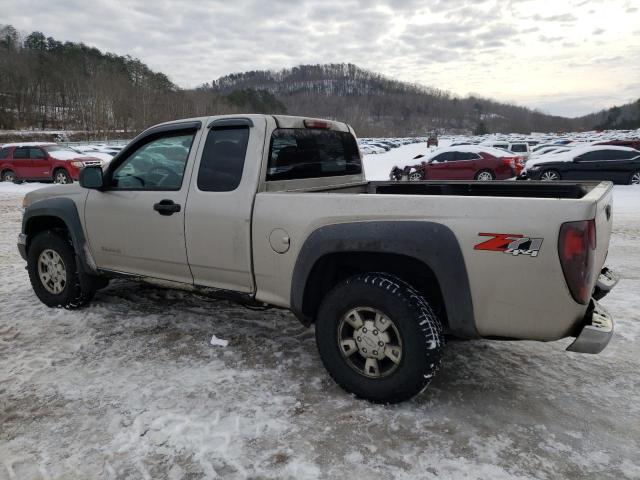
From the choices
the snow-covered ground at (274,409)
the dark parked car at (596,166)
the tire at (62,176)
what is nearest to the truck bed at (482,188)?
the snow-covered ground at (274,409)

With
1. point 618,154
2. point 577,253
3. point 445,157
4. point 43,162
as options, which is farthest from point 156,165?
point 43,162

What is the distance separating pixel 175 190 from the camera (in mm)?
3803

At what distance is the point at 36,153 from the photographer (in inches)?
742

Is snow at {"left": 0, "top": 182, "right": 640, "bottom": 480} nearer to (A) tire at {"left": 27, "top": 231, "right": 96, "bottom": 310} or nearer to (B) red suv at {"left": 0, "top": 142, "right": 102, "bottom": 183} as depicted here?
(A) tire at {"left": 27, "top": 231, "right": 96, "bottom": 310}

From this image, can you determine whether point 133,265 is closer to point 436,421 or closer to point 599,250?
point 436,421

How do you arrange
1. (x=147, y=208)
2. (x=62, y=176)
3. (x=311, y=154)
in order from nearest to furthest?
1. (x=147, y=208)
2. (x=311, y=154)
3. (x=62, y=176)

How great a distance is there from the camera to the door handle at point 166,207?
3738mm

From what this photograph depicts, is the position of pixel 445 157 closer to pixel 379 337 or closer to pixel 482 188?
pixel 482 188

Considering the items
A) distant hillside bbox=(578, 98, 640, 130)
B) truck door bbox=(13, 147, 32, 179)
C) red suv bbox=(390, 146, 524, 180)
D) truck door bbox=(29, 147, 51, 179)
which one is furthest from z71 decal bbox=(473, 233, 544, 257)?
distant hillside bbox=(578, 98, 640, 130)

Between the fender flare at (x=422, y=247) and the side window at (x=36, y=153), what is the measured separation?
19229 millimetres

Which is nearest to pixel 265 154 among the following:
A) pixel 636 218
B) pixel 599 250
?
pixel 599 250

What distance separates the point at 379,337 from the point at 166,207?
1.97 metres

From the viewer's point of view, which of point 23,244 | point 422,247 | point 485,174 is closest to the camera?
point 422,247

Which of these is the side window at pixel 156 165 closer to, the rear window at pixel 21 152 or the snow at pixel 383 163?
the snow at pixel 383 163
